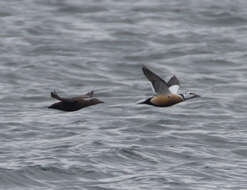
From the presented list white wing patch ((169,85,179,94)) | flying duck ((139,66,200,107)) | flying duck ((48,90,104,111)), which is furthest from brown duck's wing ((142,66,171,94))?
flying duck ((48,90,104,111))

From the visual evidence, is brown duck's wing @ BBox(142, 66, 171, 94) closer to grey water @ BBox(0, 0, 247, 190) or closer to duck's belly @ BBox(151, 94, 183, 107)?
duck's belly @ BBox(151, 94, 183, 107)

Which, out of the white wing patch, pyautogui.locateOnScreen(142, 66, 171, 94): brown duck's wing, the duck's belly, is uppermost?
pyautogui.locateOnScreen(142, 66, 171, 94): brown duck's wing

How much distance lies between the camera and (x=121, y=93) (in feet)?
78.5

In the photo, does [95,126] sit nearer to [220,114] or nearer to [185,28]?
[220,114]

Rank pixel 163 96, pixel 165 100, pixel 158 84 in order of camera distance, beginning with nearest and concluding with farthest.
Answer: pixel 158 84
pixel 165 100
pixel 163 96

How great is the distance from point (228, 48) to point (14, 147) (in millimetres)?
12403

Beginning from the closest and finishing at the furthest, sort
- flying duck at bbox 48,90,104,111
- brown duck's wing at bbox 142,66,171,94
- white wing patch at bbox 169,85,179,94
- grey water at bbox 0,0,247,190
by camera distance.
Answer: flying duck at bbox 48,90,104,111 < brown duck's wing at bbox 142,66,171,94 < white wing patch at bbox 169,85,179,94 < grey water at bbox 0,0,247,190

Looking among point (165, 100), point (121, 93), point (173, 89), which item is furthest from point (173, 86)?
point (121, 93)

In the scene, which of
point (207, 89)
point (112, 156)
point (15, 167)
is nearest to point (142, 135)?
point (112, 156)

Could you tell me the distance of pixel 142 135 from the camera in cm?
1980

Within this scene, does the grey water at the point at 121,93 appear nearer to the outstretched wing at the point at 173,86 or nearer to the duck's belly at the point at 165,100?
the duck's belly at the point at 165,100

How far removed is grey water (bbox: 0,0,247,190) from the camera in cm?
1659

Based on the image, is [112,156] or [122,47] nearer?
[112,156]

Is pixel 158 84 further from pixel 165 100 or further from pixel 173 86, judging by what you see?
pixel 173 86
